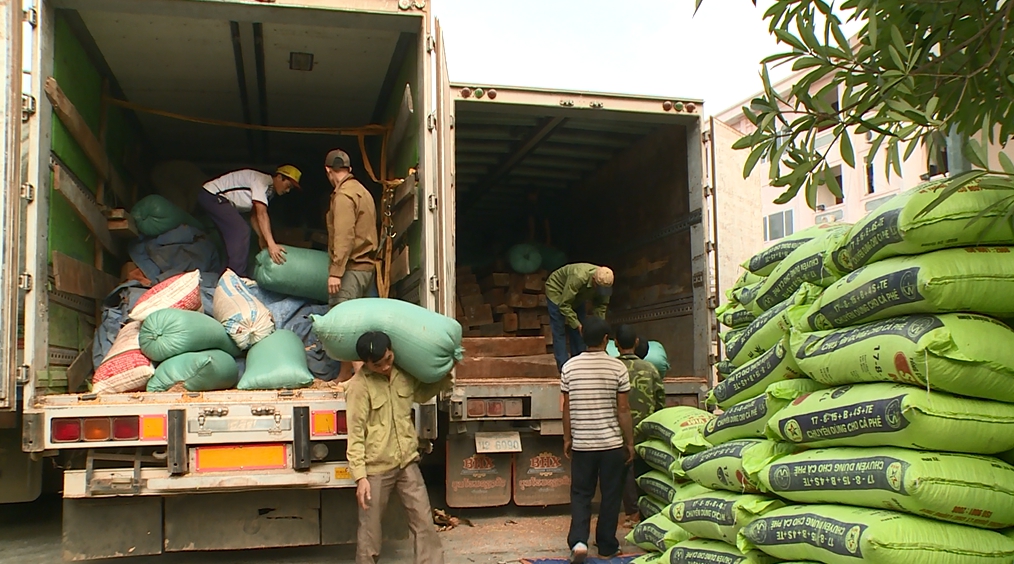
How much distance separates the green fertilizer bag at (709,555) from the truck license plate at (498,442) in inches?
59.8

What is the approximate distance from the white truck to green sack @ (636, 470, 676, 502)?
644 millimetres

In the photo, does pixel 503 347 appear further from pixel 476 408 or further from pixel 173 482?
pixel 173 482

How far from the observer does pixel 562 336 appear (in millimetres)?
6398

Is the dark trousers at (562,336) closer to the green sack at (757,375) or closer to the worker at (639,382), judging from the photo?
the worker at (639,382)

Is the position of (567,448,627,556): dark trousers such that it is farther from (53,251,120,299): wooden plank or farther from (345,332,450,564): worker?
(53,251,120,299): wooden plank

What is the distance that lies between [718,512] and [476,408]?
6.50 feet

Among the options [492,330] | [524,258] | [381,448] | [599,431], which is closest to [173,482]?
[381,448]

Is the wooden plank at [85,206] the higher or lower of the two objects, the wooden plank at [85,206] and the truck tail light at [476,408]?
the higher

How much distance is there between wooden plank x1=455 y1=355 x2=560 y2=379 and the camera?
558 cm

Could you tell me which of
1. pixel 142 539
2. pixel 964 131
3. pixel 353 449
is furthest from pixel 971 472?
pixel 142 539

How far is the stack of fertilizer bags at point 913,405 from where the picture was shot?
256cm

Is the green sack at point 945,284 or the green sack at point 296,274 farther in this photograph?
the green sack at point 296,274

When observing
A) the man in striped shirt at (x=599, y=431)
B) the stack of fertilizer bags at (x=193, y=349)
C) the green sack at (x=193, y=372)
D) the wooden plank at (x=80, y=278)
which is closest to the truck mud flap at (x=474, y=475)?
the man in striped shirt at (x=599, y=431)

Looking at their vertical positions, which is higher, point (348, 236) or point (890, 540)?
point (348, 236)
